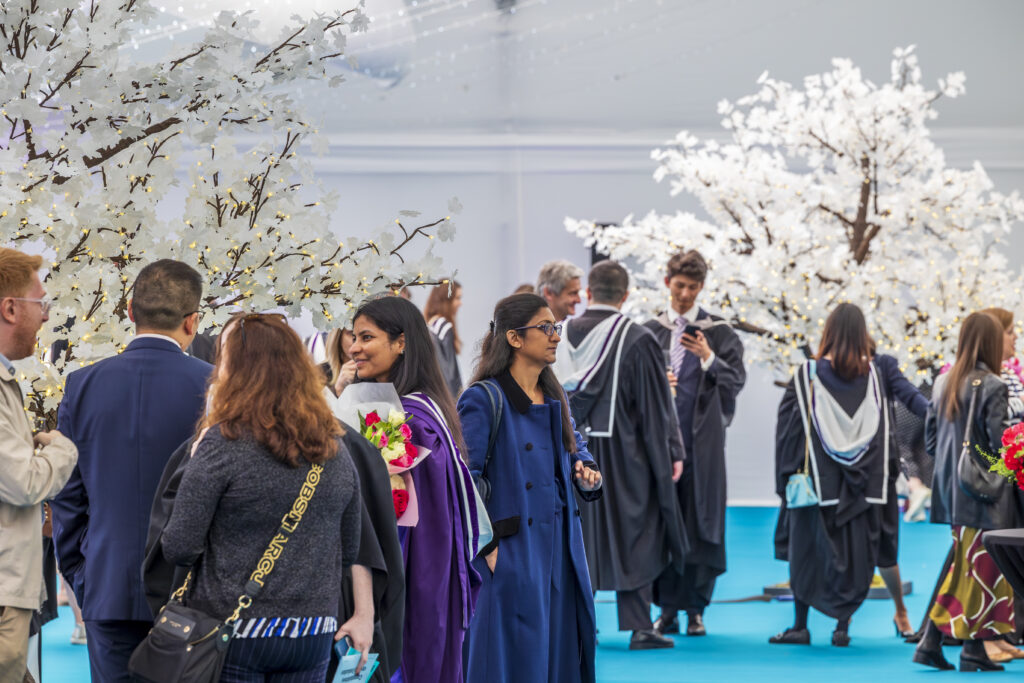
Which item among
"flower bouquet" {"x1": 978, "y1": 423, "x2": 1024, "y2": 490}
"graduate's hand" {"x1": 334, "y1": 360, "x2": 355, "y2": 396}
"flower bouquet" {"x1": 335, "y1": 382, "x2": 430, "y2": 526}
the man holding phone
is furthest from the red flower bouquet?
the man holding phone

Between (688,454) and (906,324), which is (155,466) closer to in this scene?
(688,454)

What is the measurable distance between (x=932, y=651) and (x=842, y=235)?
3.32 meters

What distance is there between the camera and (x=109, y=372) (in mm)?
3170

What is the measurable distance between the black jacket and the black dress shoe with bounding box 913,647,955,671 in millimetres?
612

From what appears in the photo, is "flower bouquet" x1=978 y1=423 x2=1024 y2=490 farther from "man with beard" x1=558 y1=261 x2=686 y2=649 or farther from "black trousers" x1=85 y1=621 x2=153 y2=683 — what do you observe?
"black trousers" x1=85 y1=621 x2=153 y2=683

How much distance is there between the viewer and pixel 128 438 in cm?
317

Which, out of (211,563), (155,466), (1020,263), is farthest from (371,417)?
(1020,263)

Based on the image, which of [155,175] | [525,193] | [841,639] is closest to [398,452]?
[155,175]

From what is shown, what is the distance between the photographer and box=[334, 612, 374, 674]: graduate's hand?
9.50 feet

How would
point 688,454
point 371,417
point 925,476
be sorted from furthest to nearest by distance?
point 925,476 < point 688,454 < point 371,417

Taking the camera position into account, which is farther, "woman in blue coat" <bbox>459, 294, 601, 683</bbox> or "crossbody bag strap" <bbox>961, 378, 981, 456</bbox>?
"crossbody bag strap" <bbox>961, 378, 981, 456</bbox>

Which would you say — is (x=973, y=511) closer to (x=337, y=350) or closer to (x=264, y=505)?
(x=337, y=350)

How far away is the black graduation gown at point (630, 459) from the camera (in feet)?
20.9

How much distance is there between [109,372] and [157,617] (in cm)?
74
